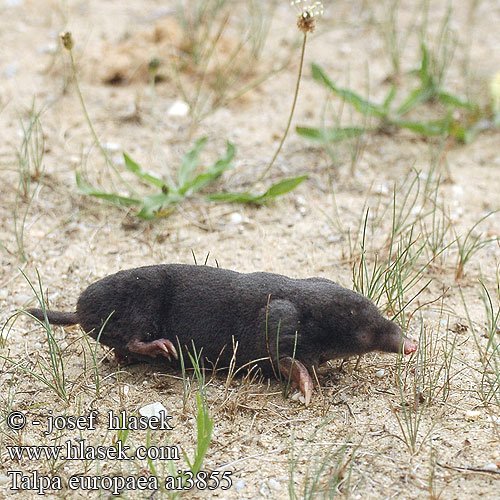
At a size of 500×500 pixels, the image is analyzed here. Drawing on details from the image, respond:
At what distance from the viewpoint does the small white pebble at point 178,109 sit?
5.80 m

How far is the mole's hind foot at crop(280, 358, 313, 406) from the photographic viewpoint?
3.17 meters

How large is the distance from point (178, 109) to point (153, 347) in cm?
292

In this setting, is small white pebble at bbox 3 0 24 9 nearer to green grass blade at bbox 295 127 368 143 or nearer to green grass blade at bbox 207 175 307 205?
green grass blade at bbox 295 127 368 143

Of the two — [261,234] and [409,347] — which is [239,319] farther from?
[261,234]

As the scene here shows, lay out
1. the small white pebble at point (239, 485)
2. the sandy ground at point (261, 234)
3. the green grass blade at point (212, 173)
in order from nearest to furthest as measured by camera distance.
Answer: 1. the small white pebble at point (239, 485)
2. the sandy ground at point (261, 234)
3. the green grass blade at point (212, 173)

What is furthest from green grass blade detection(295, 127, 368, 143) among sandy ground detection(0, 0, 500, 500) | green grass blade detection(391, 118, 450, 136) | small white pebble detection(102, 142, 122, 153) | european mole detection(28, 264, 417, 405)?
european mole detection(28, 264, 417, 405)

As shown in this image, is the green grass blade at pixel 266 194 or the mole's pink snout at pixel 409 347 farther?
the green grass blade at pixel 266 194

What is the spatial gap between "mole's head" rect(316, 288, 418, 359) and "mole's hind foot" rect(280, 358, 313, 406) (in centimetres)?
16

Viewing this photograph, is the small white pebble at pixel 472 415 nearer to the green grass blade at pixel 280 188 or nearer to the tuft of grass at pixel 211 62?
the green grass blade at pixel 280 188

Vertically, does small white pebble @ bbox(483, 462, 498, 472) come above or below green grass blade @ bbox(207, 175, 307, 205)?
below

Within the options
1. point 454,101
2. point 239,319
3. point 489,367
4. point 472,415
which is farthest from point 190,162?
point 472,415

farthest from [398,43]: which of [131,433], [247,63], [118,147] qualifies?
[131,433]

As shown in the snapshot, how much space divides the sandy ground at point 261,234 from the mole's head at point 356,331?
0.15 meters

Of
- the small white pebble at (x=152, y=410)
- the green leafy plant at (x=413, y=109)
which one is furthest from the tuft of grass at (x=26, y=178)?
the green leafy plant at (x=413, y=109)
